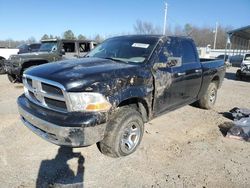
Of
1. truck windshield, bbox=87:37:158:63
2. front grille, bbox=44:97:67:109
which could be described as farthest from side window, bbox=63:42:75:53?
front grille, bbox=44:97:67:109

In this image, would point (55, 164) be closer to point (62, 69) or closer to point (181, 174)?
point (62, 69)

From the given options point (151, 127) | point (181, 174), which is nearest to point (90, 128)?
point (181, 174)

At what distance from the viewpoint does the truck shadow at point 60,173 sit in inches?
124

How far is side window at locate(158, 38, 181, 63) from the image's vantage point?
437 centimetres

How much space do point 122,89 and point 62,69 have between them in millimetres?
963

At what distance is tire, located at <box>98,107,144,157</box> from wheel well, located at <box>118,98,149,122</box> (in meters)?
0.11

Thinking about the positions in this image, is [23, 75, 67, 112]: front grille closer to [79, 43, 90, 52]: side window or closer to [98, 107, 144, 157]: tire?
[98, 107, 144, 157]: tire

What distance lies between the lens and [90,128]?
3125mm

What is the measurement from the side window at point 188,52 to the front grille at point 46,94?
2923 mm

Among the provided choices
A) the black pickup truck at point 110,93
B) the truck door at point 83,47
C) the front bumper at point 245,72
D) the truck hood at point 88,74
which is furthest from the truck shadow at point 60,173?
the front bumper at point 245,72

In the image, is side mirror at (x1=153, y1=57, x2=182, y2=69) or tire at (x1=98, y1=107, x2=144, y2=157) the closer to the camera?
tire at (x1=98, y1=107, x2=144, y2=157)

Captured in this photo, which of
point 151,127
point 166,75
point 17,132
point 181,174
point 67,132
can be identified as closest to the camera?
point 67,132

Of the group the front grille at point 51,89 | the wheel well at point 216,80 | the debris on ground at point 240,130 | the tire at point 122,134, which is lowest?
the debris on ground at point 240,130

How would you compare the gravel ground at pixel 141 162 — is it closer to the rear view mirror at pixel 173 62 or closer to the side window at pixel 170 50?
the rear view mirror at pixel 173 62
